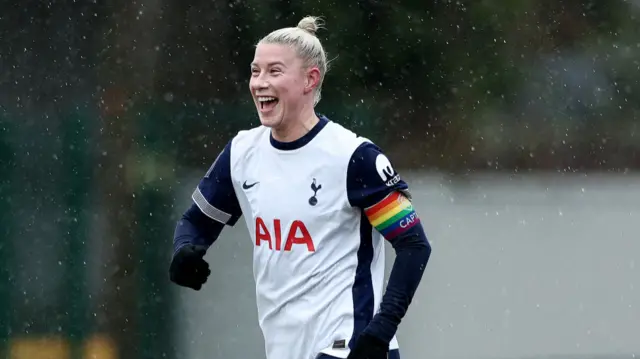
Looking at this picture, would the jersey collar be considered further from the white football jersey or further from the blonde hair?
the blonde hair

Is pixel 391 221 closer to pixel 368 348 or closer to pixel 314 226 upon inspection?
pixel 314 226

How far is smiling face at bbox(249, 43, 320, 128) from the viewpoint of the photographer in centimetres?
424

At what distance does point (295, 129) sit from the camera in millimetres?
4273

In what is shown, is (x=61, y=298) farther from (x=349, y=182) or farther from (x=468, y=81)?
(x=349, y=182)

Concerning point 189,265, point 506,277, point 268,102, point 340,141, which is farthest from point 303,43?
point 506,277

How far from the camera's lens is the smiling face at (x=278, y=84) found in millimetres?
4238

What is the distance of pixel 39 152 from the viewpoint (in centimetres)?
720

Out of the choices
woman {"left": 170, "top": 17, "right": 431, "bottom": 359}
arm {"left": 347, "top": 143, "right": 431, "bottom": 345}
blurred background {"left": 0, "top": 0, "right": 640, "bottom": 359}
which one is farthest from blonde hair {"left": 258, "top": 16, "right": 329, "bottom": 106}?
blurred background {"left": 0, "top": 0, "right": 640, "bottom": 359}

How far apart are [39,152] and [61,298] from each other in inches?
31.1

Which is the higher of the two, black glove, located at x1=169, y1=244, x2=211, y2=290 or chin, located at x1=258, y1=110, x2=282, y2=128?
chin, located at x1=258, y1=110, x2=282, y2=128

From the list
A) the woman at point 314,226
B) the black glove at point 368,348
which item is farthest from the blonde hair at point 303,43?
the black glove at point 368,348

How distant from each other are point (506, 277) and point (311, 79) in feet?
11.8

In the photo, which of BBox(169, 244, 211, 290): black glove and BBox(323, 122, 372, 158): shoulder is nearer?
BBox(323, 122, 372, 158): shoulder

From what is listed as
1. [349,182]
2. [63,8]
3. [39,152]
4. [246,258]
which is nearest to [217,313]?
[246,258]
